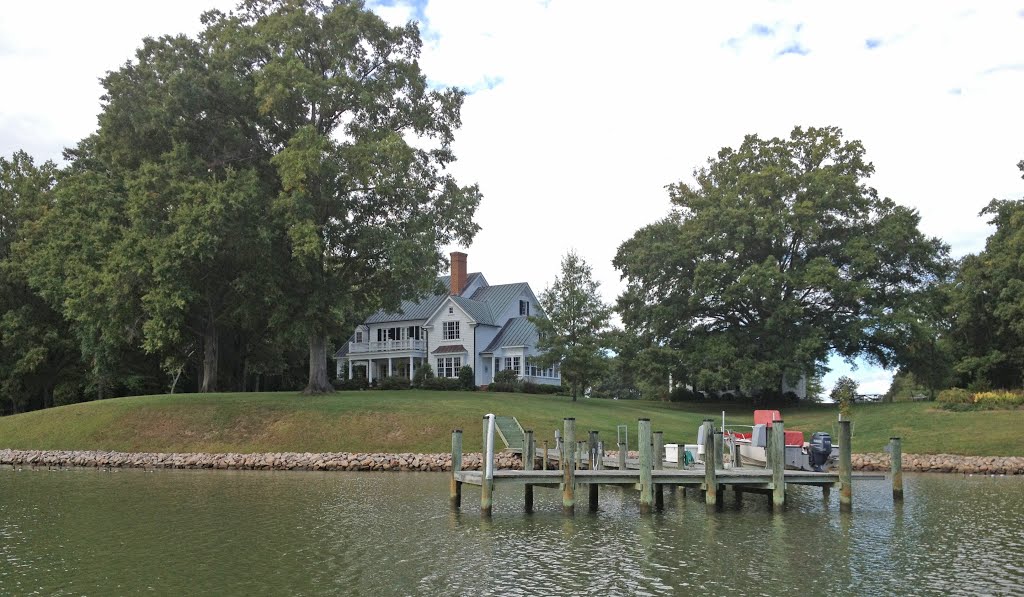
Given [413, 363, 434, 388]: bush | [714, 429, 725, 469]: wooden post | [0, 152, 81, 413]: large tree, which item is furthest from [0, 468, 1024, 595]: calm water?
[413, 363, 434, 388]: bush

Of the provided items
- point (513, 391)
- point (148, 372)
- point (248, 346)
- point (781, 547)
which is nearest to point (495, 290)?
point (513, 391)

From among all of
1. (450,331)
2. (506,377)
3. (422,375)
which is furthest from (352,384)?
(506,377)

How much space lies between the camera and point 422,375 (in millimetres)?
64375

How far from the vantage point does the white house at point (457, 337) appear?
6819cm

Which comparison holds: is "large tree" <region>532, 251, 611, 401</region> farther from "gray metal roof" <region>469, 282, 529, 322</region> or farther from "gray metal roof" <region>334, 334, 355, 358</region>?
"gray metal roof" <region>334, 334, 355, 358</region>

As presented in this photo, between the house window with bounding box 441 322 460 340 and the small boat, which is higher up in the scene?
the house window with bounding box 441 322 460 340

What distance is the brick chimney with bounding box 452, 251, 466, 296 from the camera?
73.6 m

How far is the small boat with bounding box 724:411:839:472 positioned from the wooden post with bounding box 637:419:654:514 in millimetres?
4250

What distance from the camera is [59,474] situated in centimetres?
3228

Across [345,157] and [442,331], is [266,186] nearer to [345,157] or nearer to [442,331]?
[345,157]

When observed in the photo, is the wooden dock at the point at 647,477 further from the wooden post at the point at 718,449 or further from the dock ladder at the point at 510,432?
the dock ladder at the point at 510,432

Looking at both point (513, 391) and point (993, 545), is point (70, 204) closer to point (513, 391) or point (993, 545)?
point (513, 391)

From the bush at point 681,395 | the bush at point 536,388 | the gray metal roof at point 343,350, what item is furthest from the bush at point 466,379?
the gray metal roof at point 343,350

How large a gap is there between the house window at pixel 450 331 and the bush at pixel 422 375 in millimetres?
4396
